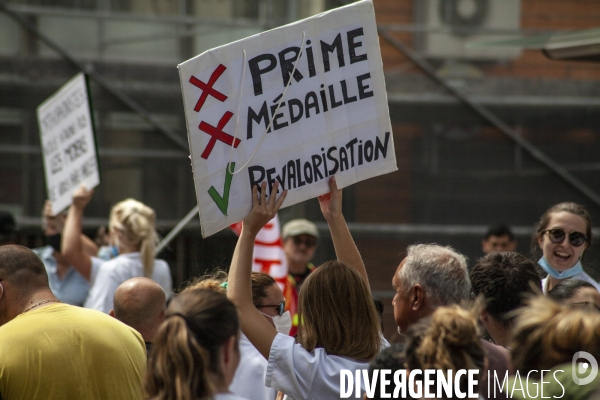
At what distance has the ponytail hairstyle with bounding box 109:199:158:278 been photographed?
5.33 meters

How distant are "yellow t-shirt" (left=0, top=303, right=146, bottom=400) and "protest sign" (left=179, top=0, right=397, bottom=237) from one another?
0.52 metres

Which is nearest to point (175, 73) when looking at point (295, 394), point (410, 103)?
point (410, 103)

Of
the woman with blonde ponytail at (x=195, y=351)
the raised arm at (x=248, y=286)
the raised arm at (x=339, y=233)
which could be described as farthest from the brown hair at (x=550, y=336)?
the raised arm at (x=339, y=233)

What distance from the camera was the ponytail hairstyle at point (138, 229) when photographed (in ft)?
17.5

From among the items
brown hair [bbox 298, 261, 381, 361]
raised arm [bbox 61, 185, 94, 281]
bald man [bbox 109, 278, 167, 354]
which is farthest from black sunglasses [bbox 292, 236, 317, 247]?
brown hair [bbox 298, 261, 381, 361]

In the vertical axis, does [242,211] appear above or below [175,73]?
below

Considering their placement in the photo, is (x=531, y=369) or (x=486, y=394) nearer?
(x=531, y=369)

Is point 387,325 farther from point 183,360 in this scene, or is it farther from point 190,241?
point 183,360

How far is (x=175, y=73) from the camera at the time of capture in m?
8.32

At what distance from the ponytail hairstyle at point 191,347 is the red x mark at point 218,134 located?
98 cm

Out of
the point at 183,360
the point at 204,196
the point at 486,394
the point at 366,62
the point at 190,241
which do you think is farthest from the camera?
the point at 190,241

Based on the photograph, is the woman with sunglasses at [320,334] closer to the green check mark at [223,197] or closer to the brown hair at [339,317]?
the brown hair at [339,317]

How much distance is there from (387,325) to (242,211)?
3.96m

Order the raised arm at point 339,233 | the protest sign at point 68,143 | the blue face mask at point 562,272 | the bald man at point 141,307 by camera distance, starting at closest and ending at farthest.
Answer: the raised arm at point 339,233
the bald man at point 141,307
the blue face mask at point 562,272
the protest sign at point 68,143
